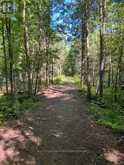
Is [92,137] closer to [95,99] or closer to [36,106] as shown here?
[36,106]

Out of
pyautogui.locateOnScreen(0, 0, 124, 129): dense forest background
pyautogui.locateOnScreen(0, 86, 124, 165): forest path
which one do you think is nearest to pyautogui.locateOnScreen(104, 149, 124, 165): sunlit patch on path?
pyautogui.locateOnScreen(0, 86, 124, 165): forest path

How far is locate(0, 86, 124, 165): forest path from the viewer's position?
9.00 meters

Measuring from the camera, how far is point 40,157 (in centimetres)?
914

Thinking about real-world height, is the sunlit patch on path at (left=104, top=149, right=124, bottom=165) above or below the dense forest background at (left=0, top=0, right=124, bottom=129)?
below

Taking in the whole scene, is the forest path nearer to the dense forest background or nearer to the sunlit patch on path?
the sunlit patch on path

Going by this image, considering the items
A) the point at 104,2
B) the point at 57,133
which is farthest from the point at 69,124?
the point at 104,2

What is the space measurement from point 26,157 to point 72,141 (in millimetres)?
2140

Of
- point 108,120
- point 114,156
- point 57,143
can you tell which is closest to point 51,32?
point 108,120

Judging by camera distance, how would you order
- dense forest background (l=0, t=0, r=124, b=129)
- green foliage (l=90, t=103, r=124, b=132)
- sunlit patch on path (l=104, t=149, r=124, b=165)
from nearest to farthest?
sunlit patch on path (l=104, t=149, r=124, b=165) < green foliage (l=90, t=103, r=124, b=132) < dense forest background (l=0, t=0, r=124, b=129)

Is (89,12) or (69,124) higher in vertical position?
(89,12)

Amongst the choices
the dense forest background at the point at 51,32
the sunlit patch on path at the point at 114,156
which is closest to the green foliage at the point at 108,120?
the dense forest background at the point at 51,32

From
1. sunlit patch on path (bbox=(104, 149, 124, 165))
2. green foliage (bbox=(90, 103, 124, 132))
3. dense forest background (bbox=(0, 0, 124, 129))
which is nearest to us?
sunlit patch on path (bbox=(104, 149, 124, 165))

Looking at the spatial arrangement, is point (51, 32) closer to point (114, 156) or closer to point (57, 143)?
point (57, 143)

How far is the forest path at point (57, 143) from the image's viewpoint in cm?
900
